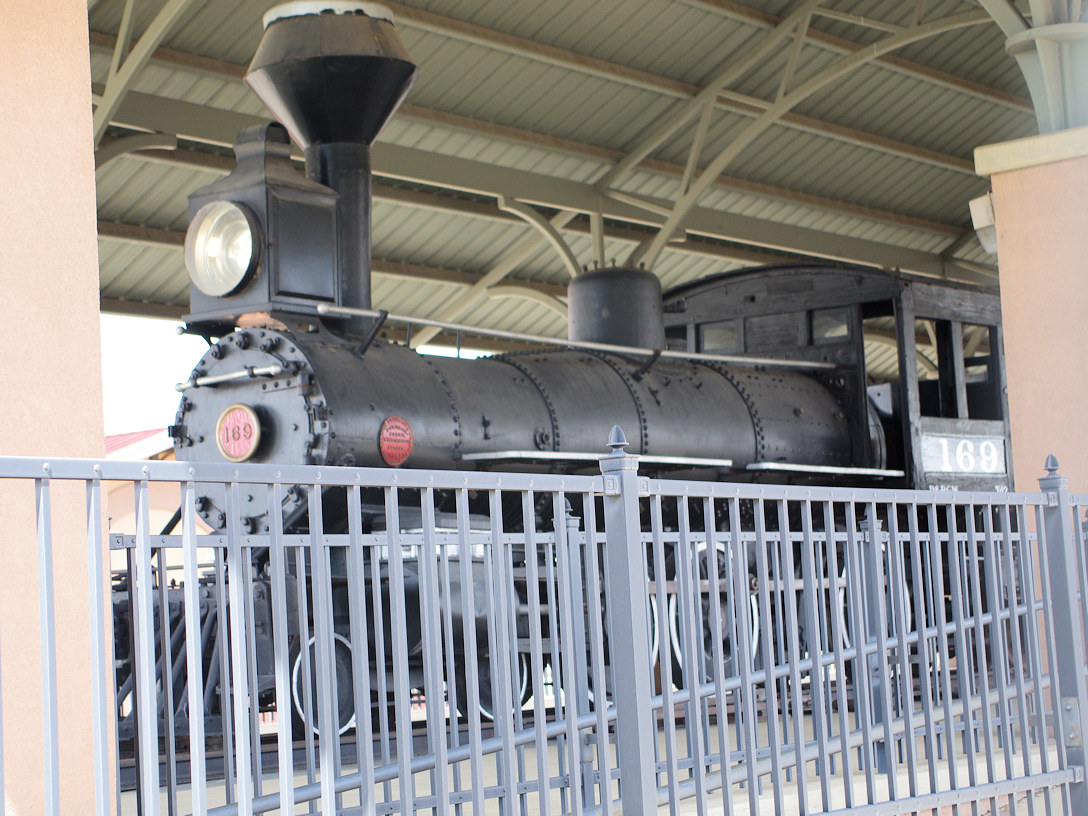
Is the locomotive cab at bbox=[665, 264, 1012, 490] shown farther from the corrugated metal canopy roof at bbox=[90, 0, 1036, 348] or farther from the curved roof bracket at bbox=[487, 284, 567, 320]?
the curved roof bracket at bbox=[487, 284, 567, 320]

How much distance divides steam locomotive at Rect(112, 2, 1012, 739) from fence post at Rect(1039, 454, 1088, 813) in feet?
11.1

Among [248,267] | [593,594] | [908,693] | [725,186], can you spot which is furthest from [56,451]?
[725,186]

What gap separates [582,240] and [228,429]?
15.0 meters

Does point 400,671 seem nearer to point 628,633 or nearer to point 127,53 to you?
point 628,633

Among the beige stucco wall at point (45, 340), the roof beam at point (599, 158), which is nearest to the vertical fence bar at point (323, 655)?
the beige stucco wall at point (45, 340)

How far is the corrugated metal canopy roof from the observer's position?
1503 centimetres

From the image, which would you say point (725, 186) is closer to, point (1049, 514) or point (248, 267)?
point (248, 267)

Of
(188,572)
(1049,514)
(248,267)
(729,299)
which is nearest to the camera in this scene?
(188,572)

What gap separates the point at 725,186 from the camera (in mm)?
20609

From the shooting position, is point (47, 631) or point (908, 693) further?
point (908, 693)

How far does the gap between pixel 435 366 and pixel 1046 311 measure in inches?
133

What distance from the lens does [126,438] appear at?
27.0 m

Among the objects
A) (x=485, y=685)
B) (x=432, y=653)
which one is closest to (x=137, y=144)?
(x=485, y=685)

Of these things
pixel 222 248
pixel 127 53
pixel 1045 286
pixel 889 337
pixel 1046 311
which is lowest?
pixel 1046 311
